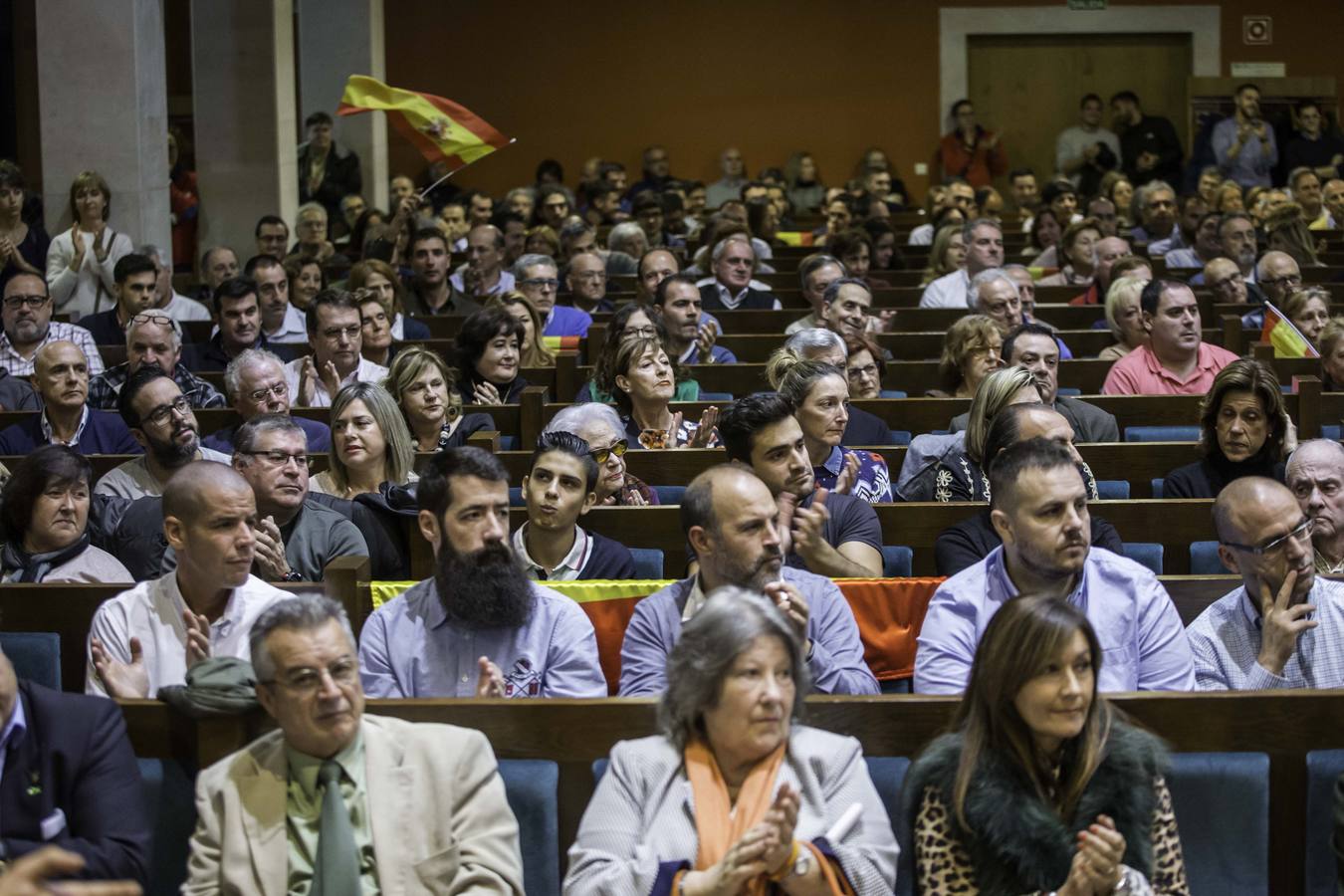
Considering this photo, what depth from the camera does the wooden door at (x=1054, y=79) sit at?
17531 mm

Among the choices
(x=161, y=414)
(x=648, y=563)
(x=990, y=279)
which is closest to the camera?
(x=648, y=563)

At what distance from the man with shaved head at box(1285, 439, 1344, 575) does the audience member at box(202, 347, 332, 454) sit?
3.00m

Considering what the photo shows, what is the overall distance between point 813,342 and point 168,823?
3.28 m

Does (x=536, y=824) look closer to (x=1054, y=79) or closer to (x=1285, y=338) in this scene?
(x=1285, y=338)

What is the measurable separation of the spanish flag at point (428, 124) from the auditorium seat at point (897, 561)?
5.76m

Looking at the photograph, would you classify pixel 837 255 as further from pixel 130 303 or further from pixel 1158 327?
pixel 130 303

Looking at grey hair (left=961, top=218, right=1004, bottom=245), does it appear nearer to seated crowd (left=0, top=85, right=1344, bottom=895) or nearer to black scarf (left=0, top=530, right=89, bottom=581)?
seated crowd (left=0, top=85, right=1344, bottom=895)

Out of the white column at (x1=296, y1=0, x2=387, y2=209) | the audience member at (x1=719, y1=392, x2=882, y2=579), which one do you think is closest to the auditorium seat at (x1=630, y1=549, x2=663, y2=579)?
the audience member at (x1=719, y1=392, x2=882, y2=579)

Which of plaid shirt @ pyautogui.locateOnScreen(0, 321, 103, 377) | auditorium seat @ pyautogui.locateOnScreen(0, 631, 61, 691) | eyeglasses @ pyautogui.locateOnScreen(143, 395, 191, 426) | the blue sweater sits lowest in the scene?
auditorium seat @ pyautogui.locateOnScreen(0, 631, 61, 691)

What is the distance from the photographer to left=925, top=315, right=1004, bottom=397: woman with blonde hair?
241 inches

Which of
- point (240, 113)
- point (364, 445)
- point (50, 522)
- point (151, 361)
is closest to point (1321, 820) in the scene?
point (364, 445)

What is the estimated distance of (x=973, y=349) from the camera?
615 cm

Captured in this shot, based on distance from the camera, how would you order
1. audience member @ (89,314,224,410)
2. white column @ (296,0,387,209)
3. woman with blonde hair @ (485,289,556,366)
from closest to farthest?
audience member @ (89,314,224,410), woman with blonde hair @ (485,289,556,366), white column @ (296,0,387,209)

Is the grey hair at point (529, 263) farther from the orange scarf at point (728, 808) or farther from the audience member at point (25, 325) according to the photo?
the orange scarf at point (728, 808)
